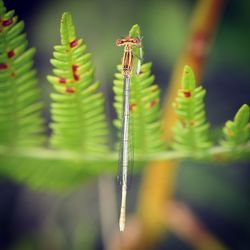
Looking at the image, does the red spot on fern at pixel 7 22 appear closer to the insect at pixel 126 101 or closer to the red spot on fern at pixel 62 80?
the red spot on fern at pixel 62 80

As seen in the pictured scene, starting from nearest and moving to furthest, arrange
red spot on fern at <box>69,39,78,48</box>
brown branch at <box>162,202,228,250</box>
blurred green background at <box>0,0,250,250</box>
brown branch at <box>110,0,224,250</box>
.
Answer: red spot on fern at <box>69,39,78,48</box> → brown branch at <box>110,0,224,250</box> → brown branch at <box>162,202,228,250</box> → blurred green background at <box>0,0,250,250</box>

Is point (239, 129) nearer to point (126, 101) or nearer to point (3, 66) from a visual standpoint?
point (126, 101)

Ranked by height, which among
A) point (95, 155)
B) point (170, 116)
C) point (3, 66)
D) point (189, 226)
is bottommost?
point (189, 226)

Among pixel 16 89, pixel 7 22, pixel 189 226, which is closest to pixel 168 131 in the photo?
pixel 189 226

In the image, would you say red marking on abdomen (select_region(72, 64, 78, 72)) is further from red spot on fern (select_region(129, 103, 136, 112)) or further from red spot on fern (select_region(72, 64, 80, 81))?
red spot on fern (select_region(129, 103, 136, 112))

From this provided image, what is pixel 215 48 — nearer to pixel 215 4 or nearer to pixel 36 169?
pixel 215 4

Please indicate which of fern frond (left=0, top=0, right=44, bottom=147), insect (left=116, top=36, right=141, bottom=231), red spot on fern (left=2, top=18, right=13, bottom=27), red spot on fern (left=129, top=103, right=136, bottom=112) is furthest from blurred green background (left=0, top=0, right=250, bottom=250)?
red spot on fern (left=2, top=18, right=13, bottom=27)

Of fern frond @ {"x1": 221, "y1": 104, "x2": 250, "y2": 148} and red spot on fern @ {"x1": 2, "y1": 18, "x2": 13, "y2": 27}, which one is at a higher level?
red spot on fern @ {"x1": 2, "y1": 18, "x2": 13, "y2": 27}
